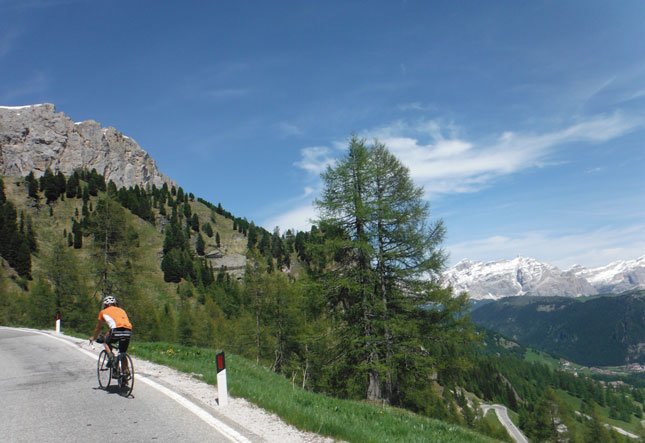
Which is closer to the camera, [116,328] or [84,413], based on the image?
[84,413]

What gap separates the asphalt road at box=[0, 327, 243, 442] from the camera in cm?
648

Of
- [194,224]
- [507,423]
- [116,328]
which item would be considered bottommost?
[507,423]

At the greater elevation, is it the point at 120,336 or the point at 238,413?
the point at 120,336

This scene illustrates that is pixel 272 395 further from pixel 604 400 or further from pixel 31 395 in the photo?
pixel 604 400

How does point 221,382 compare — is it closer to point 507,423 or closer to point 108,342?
point 108,342

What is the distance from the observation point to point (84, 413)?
7.73 m

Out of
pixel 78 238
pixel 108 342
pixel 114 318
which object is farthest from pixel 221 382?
pixel 78 238

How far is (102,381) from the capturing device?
412 inches

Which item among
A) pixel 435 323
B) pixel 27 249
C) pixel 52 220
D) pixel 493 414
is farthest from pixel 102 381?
pixel 493 414

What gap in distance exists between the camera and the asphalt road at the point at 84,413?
648 cm

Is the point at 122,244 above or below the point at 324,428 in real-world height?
above

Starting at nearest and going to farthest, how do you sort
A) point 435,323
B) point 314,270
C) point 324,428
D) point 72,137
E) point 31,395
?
point 324,428 < point 31,395 < point 435,323 < point 314,270 < point 72,137

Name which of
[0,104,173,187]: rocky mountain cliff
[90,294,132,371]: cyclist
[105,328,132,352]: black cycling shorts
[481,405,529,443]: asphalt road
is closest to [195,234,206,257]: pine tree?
[481,405,529,443]: asphalt road

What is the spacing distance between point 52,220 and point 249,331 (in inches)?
3840
